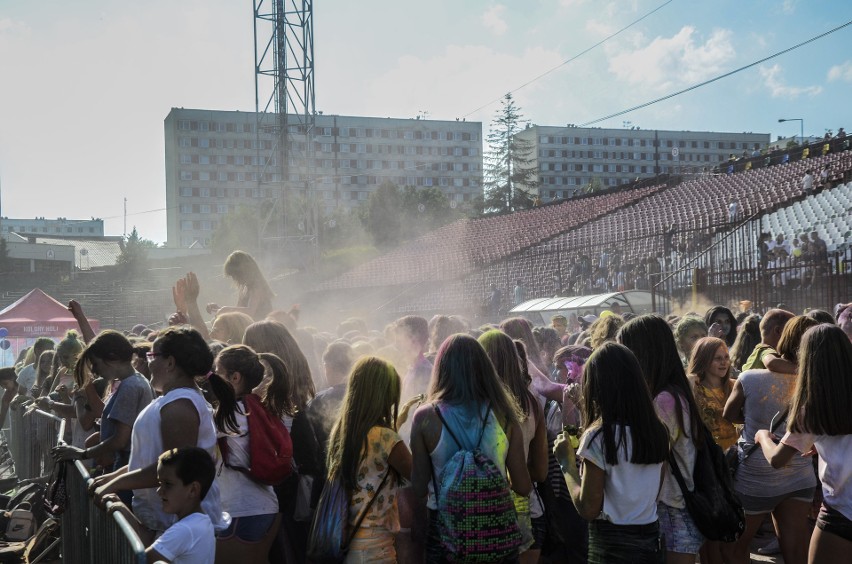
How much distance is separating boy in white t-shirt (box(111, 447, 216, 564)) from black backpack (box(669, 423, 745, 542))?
2078 millimetres

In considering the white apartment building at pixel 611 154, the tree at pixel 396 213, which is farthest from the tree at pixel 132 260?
the white apartment building at pixel 611 154

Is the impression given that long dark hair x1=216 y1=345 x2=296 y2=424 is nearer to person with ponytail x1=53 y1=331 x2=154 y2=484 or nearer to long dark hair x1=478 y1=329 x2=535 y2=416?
person with ponytail x1=53 y1=331 x2=154 y2=484

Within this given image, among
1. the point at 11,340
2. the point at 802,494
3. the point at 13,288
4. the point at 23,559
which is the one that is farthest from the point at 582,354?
the point at 13,288

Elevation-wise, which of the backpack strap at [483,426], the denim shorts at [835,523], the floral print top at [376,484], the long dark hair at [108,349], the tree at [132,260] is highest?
the tree at [132,260]

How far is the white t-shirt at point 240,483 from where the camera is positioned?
175 inches

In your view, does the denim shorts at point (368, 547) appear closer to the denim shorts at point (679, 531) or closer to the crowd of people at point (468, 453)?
the crowd of people at point (468, 453)

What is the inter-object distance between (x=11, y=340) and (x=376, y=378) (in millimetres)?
16055

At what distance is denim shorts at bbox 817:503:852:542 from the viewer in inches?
153

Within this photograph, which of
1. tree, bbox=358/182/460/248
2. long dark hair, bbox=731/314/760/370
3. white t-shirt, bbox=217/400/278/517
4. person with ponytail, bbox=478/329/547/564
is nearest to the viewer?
person with ponytail, bbox=478/329/547/564

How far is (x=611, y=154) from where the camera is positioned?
403 feet

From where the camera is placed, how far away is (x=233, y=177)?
349 feet

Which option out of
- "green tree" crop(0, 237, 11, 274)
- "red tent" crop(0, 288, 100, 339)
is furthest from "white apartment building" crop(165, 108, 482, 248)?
"red tent" crop(0, 288, 100, 339)

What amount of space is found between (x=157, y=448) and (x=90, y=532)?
1140 mm

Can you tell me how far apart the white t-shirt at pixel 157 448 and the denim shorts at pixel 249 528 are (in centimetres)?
28
